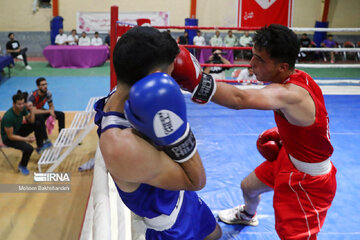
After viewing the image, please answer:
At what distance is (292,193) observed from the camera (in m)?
1.55

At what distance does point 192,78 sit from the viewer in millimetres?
1197

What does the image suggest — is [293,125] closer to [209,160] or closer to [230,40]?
[209,160]

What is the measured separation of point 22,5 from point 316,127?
1123 centimetres

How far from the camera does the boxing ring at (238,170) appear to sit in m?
1.76

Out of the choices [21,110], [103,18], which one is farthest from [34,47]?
[21,110]

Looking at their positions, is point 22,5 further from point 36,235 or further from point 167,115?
point 167,115

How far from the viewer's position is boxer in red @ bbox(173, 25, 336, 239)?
1.34 meters

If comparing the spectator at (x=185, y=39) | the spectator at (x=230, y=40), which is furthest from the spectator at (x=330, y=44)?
the spectator at (x=185, y=39)

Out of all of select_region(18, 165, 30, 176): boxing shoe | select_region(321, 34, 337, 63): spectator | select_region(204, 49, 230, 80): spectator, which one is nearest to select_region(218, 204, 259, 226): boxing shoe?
select_region(18, 165, 30, 176): boxing shoe

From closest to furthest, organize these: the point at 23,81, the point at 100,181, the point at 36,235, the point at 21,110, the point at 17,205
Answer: the point at 100,181 → the point at 36,235 → the point at 17,205 → the point at 21,110 → the point at 23,81

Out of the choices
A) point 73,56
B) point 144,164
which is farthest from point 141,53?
point 73,56

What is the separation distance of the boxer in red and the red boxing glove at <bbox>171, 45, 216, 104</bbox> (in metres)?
0.07

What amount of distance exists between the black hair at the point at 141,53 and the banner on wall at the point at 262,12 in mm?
10222

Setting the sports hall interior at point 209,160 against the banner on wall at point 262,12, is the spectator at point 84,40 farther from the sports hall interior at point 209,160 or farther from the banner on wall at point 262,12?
the banner on wall at point 262,12
